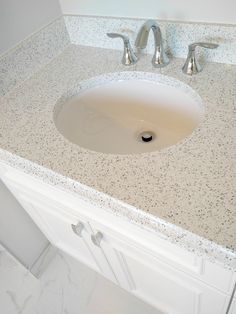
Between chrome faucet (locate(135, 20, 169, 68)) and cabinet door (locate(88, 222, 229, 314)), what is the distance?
0.49 meters

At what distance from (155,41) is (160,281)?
0.72m

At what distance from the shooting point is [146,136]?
833mm

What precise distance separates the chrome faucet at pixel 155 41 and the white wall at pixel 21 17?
0.42 metres

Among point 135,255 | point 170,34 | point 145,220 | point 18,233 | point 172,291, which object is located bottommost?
point 18,233

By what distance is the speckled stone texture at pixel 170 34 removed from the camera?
0.73m

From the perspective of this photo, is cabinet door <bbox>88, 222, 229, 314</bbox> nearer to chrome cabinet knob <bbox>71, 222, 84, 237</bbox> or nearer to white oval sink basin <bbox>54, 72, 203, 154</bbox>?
chrome cabinet knob <bbox>71, 222, 84, 237</bbox>

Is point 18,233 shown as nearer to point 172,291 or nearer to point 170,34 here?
point 172,291

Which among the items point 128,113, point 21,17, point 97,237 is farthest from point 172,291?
point 21,17

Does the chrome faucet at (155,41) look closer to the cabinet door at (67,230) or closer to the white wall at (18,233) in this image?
the cabinet door at (67,230)

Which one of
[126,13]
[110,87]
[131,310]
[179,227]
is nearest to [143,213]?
[179,227]

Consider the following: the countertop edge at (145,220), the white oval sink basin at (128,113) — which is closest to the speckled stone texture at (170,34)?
the white oval sink basin at (128,113)

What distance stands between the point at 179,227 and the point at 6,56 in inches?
29.8

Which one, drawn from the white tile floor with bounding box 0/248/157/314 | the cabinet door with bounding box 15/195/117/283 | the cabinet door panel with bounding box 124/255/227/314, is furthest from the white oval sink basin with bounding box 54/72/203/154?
the white tile floor with bounding box 0/248/157/314

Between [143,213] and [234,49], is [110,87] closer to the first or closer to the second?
[234,49]
